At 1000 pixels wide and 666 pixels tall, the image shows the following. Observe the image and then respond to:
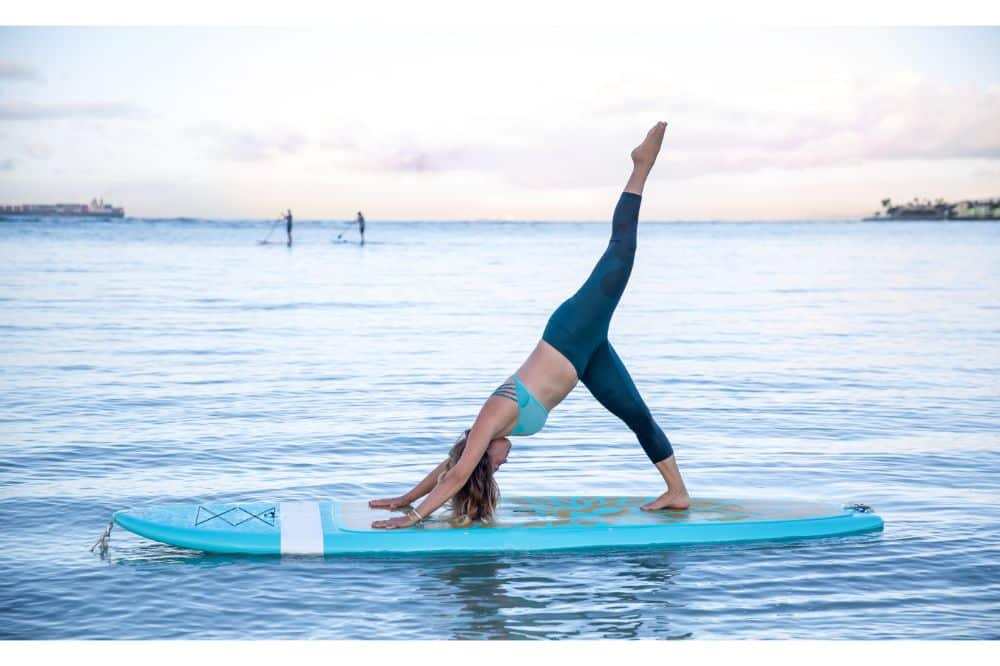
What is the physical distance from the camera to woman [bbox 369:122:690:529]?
6880 millimetres

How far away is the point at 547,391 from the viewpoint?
7051mm

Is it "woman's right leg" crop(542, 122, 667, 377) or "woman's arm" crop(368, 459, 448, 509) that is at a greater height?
"woman's right leg" crop(542, 122, 667, 377)

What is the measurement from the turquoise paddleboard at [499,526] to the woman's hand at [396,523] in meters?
0.05

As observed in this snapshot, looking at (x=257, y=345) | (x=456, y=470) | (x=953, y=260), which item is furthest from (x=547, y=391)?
(x=953, y=260)

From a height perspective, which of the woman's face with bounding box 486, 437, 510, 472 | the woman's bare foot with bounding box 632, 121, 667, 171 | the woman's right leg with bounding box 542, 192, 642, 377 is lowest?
the woman's face with bounding box 486, 437, 510, 472

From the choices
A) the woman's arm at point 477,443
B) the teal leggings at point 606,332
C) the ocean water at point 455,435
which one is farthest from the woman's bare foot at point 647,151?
the ocean water at point 455,435

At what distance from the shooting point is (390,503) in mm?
7516

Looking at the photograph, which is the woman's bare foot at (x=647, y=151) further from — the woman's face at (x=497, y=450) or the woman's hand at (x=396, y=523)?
the woman's hand at (x=396, y=523)

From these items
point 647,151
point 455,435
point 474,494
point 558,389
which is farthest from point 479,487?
point 455,435

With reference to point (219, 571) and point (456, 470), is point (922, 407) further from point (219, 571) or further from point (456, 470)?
point (219, 571)

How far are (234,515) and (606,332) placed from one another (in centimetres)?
252

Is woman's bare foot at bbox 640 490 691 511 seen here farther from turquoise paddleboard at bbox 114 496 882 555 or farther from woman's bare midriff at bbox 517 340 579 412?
woman's bare midriff at bbox 517 340 579 412

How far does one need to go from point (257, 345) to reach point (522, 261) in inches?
1147

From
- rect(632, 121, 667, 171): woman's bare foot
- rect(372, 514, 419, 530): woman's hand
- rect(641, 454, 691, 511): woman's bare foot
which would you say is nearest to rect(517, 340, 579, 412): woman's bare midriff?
rect(641, 454, 691, 511): woman's bare foot
